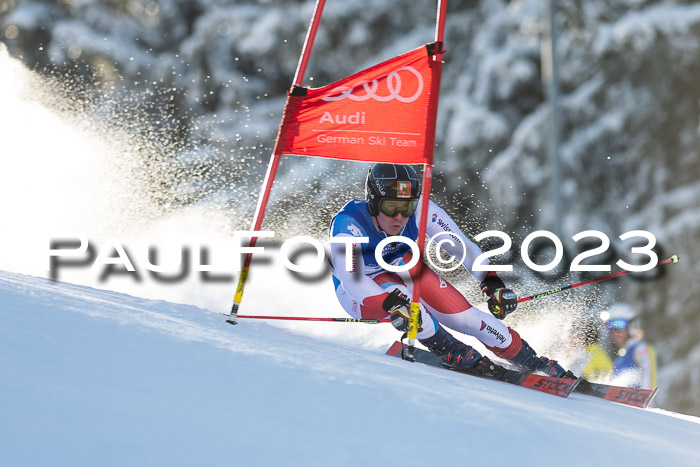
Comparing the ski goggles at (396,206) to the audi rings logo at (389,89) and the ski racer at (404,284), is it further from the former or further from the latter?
the audi rings logo at (389,89)

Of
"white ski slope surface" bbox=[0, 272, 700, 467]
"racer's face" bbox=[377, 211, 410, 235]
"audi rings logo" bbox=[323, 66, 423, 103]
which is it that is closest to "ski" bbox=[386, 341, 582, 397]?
"racer's face" bbox=[377, 211, 410, 235]

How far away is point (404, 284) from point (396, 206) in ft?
1.47

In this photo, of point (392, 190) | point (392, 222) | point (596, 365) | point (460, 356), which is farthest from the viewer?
point (596, 365)

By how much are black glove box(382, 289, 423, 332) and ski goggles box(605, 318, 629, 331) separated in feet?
12.0

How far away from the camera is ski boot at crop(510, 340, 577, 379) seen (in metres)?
4.89

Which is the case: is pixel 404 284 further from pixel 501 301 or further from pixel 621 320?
pixel 621 320

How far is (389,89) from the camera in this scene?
13.7 feet

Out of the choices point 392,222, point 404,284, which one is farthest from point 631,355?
point 392,222

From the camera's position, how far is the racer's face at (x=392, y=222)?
4.88 metres

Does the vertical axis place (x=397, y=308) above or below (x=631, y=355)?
above

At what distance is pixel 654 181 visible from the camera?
551 inches

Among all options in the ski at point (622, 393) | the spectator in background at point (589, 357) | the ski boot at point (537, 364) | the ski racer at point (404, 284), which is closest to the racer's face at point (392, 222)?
the ski racer at point (404, 284)

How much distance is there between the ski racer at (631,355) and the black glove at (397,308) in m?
3.22

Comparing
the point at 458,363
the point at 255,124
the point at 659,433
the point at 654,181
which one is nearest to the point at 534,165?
the point at 654,181
